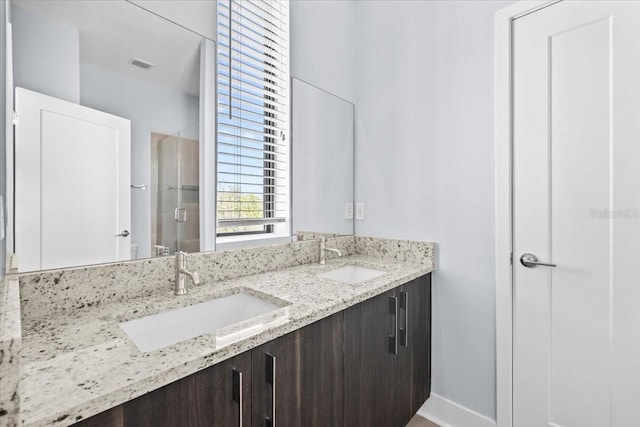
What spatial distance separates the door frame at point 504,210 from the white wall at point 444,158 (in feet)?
0.13

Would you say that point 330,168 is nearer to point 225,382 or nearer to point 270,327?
point 270,327

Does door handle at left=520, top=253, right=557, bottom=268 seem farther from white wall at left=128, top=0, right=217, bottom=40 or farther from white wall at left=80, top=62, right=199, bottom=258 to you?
white wall at left=128, top=0, right=217, bottom=40

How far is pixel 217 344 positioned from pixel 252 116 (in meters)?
1.18

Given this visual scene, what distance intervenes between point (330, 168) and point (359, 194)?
0.89 feet

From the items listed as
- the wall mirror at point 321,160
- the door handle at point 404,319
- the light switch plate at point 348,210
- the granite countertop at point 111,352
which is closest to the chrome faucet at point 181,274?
the granite countertop at point 111,352

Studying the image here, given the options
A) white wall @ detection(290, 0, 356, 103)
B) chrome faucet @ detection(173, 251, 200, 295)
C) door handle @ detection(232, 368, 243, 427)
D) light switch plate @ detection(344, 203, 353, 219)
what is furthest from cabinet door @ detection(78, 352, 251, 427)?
white wall @ detection(290, 0, 356, 103)

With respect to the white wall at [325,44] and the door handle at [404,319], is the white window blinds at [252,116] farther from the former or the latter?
the door handle at [404,319]

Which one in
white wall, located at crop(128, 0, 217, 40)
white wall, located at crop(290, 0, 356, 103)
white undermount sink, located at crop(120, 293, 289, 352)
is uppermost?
white wall, located at crop(290, 0, 356, 103)

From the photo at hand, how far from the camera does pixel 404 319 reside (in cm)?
150

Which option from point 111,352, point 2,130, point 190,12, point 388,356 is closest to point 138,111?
point 2,130

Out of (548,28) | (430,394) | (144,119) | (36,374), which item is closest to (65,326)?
(36,374)

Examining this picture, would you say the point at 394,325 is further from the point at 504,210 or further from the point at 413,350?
the point at 504,210

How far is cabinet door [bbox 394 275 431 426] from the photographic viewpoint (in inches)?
58.5

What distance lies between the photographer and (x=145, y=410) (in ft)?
2.03
